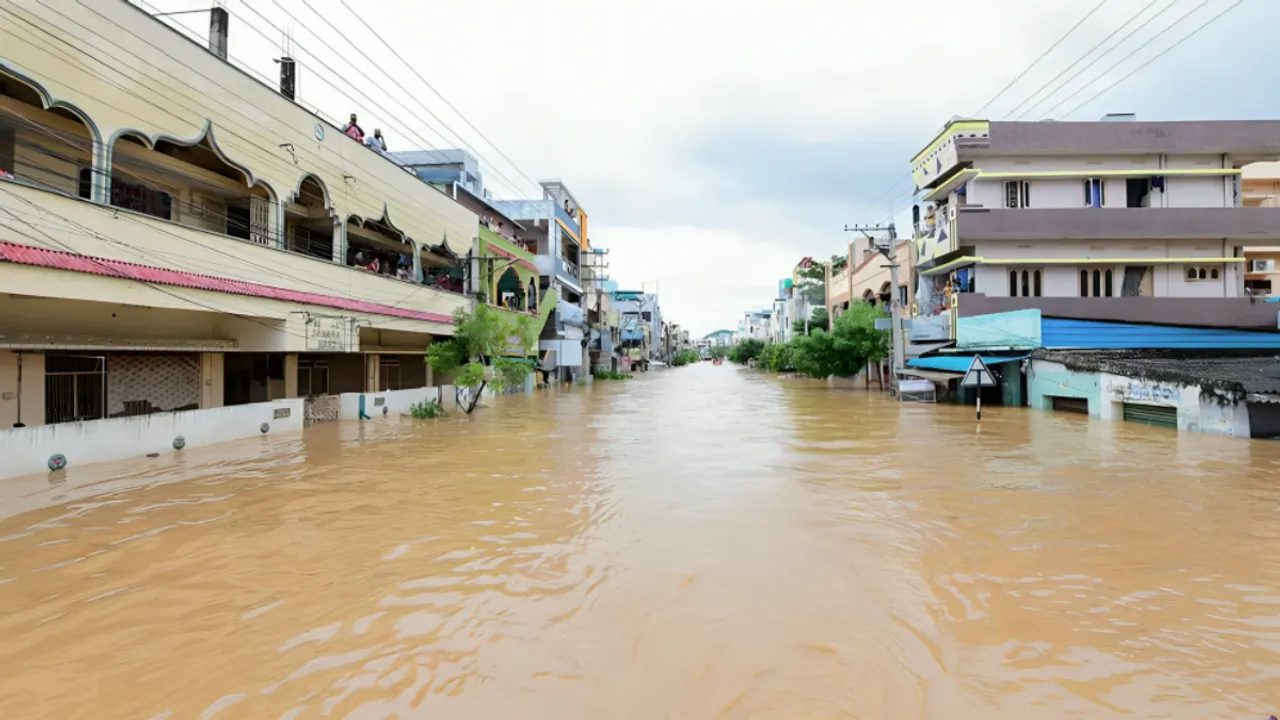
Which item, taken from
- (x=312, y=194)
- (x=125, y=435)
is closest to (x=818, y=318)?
(x=312, y=194)

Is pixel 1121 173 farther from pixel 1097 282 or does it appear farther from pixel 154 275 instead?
pixel 154 275

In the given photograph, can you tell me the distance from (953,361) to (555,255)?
27039 mm

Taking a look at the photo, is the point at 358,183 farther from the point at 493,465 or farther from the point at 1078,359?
the point at 1078,359

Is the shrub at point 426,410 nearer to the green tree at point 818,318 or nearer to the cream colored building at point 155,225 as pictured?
the cream colored building at point 155,225

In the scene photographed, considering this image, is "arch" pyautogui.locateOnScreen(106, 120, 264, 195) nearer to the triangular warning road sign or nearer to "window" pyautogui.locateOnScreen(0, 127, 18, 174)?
"window" pyautogui.locateOnScreen(0, 127, 18, 174)

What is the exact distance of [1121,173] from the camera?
2509cm

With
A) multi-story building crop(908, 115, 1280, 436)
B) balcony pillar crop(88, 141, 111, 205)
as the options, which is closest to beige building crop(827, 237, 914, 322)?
multi-story building crop(908, 115, 1280, 436)

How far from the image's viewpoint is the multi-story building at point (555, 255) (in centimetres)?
4306

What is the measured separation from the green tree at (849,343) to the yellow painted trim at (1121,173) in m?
9.01

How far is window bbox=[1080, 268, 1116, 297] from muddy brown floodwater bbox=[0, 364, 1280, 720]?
16.9 m

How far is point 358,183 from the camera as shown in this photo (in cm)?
2206

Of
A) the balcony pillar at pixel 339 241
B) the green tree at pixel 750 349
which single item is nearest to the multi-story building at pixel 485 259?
the balcony pillar at pixel 339 241

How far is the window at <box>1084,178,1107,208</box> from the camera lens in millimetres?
25594

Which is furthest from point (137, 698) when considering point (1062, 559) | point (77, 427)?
point (77, 427)
